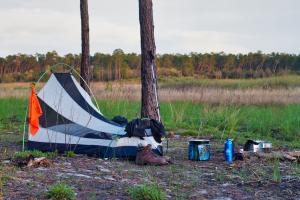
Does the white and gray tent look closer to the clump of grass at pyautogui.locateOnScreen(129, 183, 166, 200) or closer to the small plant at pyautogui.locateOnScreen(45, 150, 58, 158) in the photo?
the small plant at pyautogui.locateOnScreen(45, 150, 58, 158)

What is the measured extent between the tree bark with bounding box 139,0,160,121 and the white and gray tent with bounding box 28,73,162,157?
636 millimetres

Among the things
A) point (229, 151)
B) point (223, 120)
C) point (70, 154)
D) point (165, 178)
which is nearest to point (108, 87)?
point (223, 120)

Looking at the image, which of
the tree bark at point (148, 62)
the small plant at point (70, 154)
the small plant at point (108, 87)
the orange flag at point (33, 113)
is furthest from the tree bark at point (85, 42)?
the small plant at point (70, 154)

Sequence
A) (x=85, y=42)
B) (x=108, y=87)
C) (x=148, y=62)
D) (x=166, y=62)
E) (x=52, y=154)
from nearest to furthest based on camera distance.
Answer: (x=52, y=154) < (x=148, y=62) < (x=85, y=42) < (x=108, y=87) < (x=166, y=62)

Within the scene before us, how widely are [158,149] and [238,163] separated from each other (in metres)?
1.04

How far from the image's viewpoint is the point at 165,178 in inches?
Result: 250

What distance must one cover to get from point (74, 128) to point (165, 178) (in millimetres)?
2960

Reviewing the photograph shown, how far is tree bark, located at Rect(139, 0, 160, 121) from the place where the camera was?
9555 millimetres

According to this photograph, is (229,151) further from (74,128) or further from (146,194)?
(146,194)

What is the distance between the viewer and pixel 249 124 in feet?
40.5

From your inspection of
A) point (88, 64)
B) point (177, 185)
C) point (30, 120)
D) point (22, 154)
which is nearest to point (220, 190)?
point (177, 185)

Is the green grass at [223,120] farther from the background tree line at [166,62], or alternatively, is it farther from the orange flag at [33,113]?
the background tree line at [166,62]

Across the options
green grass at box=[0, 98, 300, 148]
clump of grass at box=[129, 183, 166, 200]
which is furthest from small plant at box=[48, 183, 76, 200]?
green grass at box=[0, 98, 300, 148]

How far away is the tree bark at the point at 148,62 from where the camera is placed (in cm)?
955
